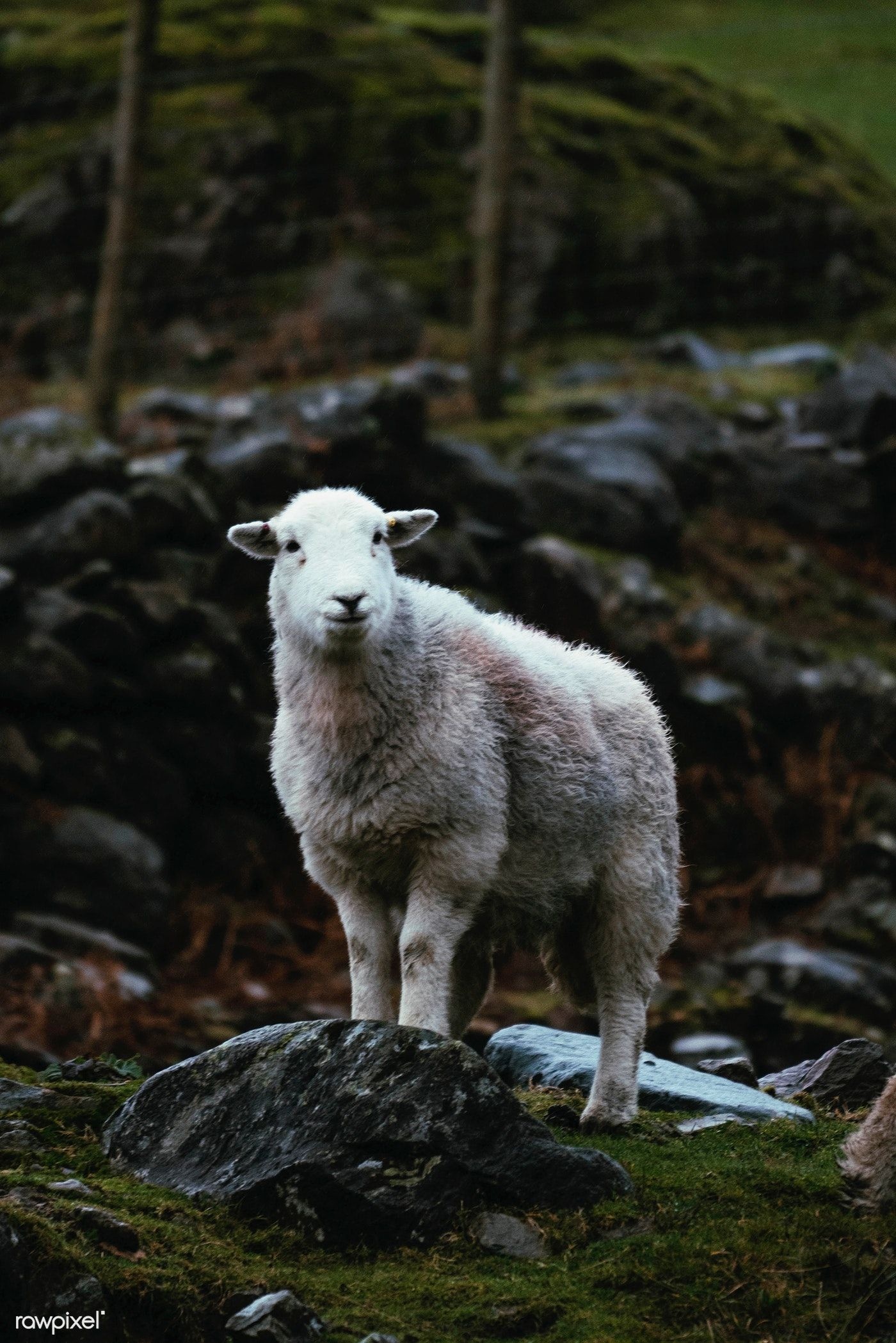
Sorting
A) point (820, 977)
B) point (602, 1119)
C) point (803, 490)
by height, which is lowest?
point (820, 977)

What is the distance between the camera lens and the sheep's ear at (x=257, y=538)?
7.49 metres

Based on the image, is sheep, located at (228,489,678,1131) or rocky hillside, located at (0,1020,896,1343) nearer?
rocky hillside, located at (0,1020,896,1343)

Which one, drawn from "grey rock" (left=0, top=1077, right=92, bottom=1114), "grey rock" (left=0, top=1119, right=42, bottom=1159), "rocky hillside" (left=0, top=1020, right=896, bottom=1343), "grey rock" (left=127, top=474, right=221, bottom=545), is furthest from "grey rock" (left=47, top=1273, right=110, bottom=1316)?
"grey rock" (left=127, top=474, right=221, bottom=545)

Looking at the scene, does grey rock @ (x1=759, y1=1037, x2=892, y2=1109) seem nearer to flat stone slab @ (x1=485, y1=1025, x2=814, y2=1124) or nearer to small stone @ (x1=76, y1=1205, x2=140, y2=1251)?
flat stone slab @ (x1=485, y1=1025, x2=814, y2=1124)

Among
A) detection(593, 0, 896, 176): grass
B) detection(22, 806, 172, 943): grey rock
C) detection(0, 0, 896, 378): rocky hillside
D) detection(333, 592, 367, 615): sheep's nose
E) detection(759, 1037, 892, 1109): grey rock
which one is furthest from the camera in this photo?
detection(593, 0, 896, 176): grass

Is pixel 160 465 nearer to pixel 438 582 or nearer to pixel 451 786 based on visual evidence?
pixel 438 582

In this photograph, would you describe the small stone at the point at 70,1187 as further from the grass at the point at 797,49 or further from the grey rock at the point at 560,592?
A: the grass at the point at 797,49

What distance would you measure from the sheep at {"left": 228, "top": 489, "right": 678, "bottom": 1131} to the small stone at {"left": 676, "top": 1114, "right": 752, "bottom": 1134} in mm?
350

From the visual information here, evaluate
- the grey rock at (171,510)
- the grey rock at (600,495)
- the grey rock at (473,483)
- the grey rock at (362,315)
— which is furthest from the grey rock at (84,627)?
the grey rock at (362,315)

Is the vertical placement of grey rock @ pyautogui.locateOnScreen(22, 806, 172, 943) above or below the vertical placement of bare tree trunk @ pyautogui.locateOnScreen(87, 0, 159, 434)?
below

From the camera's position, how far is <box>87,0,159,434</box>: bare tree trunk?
65.9ft

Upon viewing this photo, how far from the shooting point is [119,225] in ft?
66.1

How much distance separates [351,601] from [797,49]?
1495 inches

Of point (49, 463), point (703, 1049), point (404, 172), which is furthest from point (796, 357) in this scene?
point (703, 1049)
